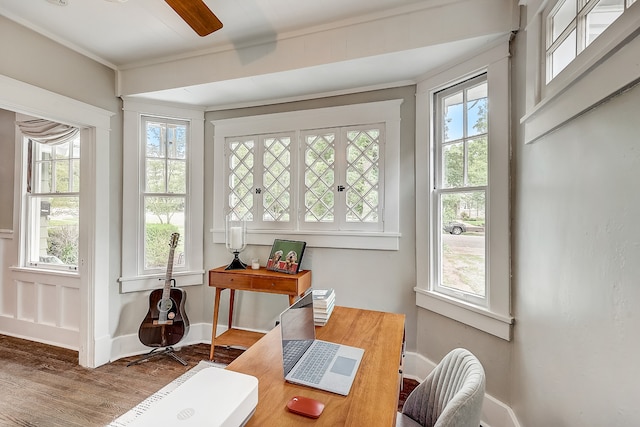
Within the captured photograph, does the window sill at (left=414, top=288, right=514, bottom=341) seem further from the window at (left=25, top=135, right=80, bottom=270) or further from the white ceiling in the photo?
the window at (left=25, top=135, right=80, bottom=270)

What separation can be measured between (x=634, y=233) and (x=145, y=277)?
11.0 feet

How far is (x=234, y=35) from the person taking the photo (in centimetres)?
219

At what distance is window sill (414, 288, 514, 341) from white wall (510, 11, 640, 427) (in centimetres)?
10

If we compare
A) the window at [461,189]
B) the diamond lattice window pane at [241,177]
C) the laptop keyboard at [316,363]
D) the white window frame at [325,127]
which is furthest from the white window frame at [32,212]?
the window at [461,189]

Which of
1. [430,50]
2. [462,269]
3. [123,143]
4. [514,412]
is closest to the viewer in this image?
[514,412]

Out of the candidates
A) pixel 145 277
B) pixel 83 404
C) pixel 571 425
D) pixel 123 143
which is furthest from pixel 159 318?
pixel 571 425

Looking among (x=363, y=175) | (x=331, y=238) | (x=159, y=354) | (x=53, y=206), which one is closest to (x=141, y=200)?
(x=53, y=206)

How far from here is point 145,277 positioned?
281cm

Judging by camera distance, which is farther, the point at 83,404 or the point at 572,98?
the point at 83,404

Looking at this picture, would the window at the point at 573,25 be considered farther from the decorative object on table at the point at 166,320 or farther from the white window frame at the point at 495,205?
the decorative object on table at the point at 166,320

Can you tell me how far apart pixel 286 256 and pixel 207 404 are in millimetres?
1909

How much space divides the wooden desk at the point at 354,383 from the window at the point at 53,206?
9.50 ft

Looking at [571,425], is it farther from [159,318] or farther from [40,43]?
[40,43]

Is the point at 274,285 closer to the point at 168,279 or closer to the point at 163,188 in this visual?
the point at 168,279
